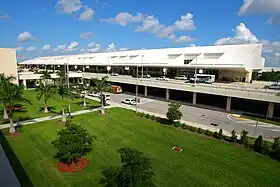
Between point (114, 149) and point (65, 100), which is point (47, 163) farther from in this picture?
point (65, 100)

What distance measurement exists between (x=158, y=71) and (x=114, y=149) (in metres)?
50.0

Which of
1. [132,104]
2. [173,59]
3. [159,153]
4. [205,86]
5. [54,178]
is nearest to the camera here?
[54,178]

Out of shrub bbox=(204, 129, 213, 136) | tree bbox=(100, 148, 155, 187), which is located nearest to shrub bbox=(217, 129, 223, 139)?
shrub bbox=(204, 129, 213, 136)

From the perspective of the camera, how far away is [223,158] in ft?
64.6

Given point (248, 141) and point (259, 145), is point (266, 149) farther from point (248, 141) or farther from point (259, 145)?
point (248, 141)

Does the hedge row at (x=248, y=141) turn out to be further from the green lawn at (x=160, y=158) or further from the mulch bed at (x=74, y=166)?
the mulch bed at (x=74, y=166)

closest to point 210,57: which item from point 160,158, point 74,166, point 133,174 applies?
point 160,158

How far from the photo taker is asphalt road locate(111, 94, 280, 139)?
92.0 ft

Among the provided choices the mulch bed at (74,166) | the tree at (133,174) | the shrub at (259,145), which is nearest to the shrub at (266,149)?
the shrub at (259,145)

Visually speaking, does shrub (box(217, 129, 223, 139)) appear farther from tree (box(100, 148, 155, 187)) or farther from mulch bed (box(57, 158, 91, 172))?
tree (box(100, 148, 155, 187))

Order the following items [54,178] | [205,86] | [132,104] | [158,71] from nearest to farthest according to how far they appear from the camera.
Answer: [54,178] < [205,86] < [132,104] < [158,71]

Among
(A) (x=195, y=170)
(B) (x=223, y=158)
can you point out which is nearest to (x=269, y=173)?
(B) (x=223, y=158)

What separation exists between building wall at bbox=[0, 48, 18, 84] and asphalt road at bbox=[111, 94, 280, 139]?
37463 millimetres

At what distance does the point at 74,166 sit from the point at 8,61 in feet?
160
